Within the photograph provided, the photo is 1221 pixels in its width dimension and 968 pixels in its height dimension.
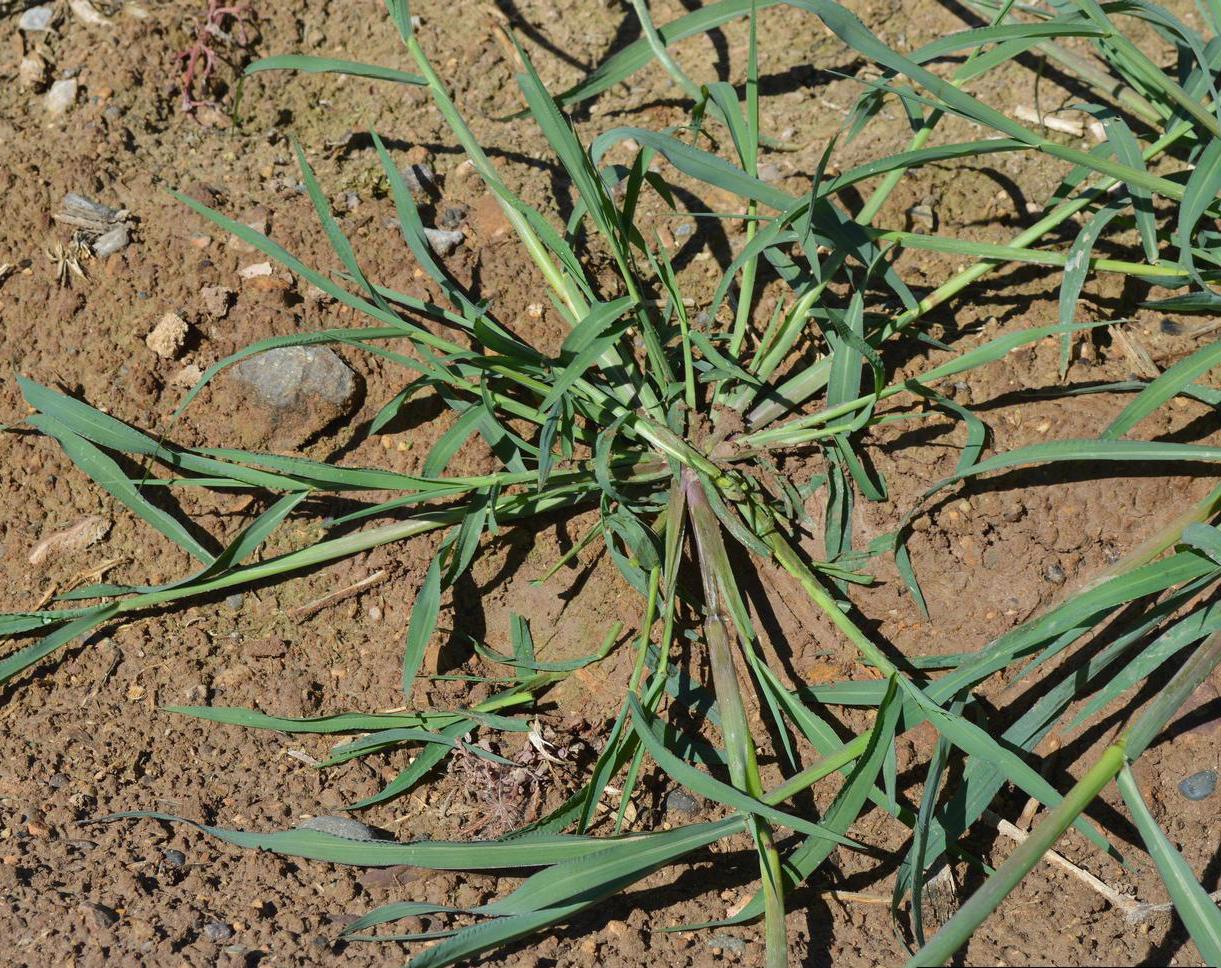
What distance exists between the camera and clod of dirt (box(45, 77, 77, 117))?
6.63 ft

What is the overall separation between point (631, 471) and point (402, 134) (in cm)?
84

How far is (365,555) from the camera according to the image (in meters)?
1.73

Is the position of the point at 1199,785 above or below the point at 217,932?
above

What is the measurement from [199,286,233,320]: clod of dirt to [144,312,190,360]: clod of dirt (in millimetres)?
49

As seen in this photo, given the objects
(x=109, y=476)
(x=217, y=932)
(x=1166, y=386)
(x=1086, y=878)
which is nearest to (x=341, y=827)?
(x=217, y=932)

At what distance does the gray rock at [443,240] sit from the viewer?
191cm

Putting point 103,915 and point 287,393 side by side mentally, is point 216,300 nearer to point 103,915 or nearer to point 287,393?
point 287,393

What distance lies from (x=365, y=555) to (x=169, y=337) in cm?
49

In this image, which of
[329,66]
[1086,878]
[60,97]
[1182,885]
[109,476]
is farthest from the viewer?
[60,97]

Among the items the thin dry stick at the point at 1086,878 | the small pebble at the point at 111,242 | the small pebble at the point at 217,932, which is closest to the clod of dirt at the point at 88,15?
the small pebble at the point at 111,242

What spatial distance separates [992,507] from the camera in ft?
5.48

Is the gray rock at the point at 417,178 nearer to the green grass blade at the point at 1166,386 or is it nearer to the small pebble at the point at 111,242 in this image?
the small pebble at the point at 111,242

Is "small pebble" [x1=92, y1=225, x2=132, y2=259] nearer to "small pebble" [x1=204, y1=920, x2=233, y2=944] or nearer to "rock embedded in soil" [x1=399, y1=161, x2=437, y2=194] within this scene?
"rock embedded in soil" [x1=399, y1=161, x2=437, y2=194]

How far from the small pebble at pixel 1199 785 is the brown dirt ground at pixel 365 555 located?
1 centimetres
